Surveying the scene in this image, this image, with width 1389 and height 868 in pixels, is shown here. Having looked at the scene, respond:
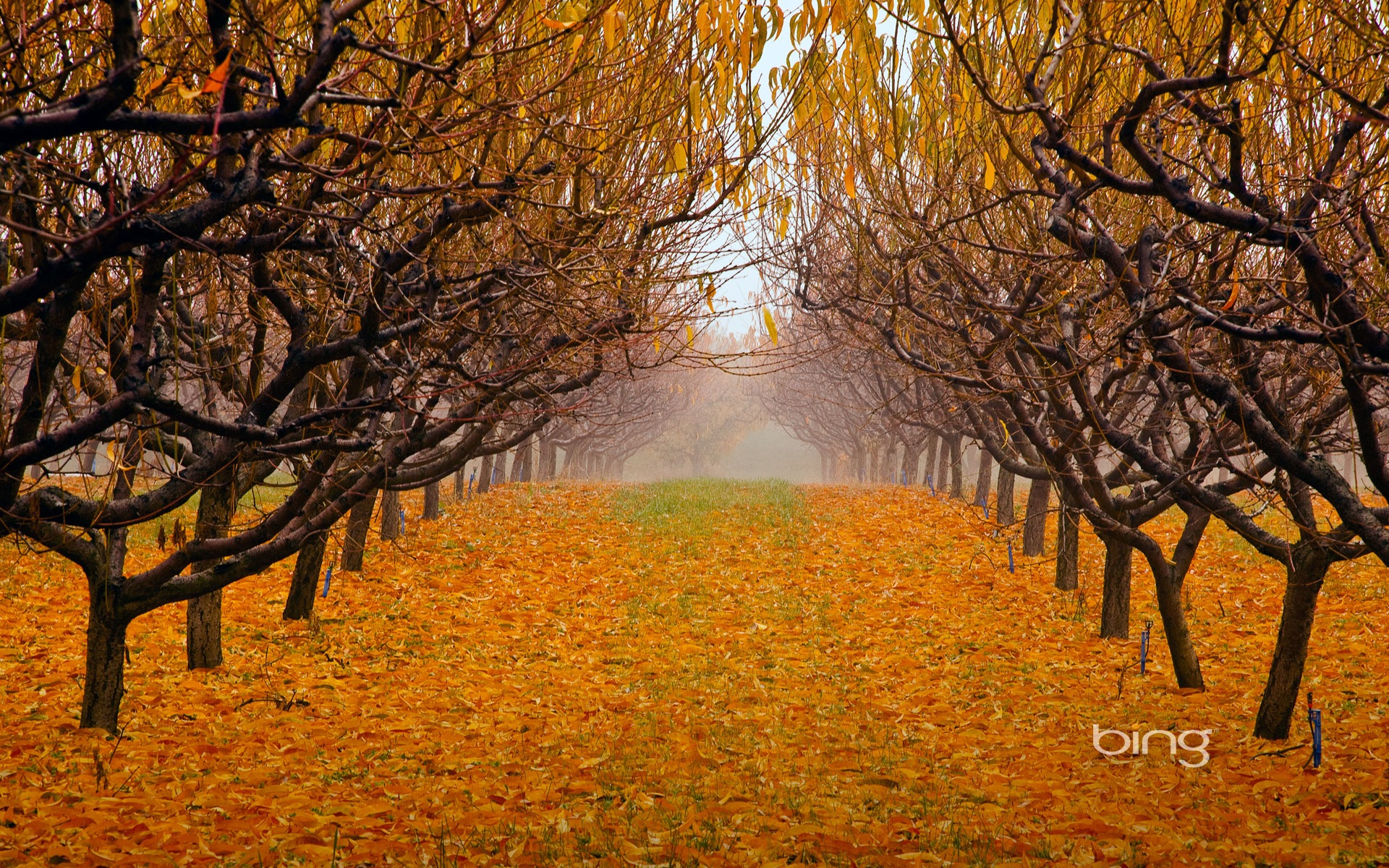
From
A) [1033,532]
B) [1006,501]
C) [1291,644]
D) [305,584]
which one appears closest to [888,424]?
[1006,501]

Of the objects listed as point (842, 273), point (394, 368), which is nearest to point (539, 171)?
point (394, 368)

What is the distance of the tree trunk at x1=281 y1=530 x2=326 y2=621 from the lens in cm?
959

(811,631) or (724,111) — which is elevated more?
(724,111)

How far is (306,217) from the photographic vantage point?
13.7 ft

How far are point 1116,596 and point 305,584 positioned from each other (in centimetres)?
909

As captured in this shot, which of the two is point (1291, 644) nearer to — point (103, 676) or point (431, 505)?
point (103, 676)

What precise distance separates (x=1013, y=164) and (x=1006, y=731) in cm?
472

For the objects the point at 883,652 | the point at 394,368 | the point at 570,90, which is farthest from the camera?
the point at 883,652

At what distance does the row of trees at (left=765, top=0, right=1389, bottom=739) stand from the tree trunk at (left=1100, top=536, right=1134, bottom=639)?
3 cm

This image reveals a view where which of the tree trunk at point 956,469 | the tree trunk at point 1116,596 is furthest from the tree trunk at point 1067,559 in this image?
the tree trunk at point 956,469

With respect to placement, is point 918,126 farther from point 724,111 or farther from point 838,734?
point 838,734

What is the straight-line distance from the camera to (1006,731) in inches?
278

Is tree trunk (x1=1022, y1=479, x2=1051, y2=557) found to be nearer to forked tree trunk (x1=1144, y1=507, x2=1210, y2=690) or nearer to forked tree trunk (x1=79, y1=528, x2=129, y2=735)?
forked tree trunk (x1=1144, y1=507, x2=1210, y2=690)

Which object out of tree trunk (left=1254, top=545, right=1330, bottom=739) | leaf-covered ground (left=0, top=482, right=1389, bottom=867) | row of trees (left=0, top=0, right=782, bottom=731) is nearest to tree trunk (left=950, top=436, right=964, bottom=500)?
leaf-covered ground (left=0, top=482, right=1389, bottom=867)
